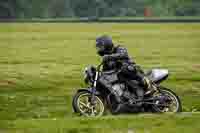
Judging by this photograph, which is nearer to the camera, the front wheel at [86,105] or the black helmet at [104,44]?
the front wheel at [86,105]

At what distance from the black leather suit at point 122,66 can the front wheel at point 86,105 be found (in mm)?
328

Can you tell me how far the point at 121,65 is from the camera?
10.5 m

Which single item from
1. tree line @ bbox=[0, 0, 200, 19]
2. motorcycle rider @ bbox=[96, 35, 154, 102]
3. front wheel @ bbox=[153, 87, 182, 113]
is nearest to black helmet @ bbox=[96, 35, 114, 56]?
motorcycle rider @ bbox=[96, 35, 154, 102]

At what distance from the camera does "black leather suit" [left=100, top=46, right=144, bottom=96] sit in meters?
10.4

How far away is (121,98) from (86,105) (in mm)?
676

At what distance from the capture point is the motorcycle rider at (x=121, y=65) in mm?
10383

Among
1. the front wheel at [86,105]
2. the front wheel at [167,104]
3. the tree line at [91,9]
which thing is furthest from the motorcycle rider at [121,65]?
the tree line at [91,9]

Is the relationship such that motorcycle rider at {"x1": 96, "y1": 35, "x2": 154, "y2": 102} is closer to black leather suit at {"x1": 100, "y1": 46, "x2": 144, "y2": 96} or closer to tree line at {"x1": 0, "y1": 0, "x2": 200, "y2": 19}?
black leather suit at {"x1": 100, "y1": 46, "x2": 144, "y2": 96}

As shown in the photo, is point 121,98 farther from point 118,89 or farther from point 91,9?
point 91,9

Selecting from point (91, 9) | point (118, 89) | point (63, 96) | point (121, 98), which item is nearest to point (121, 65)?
point (118, 89)

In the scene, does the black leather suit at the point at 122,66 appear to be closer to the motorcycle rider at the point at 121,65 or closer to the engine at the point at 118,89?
the motorcycle rider at the point at 121,65

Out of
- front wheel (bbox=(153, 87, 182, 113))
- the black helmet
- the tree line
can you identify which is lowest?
front wheel (bbox=(153, 87, 182, 113))

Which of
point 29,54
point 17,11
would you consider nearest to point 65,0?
point 17,11

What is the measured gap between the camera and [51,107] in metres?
12.5
